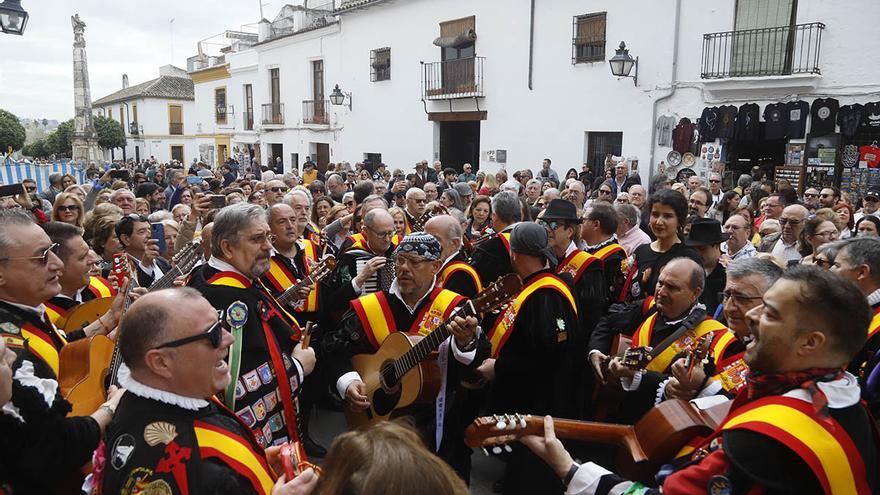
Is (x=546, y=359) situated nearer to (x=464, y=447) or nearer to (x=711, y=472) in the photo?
(x=464, y=447)

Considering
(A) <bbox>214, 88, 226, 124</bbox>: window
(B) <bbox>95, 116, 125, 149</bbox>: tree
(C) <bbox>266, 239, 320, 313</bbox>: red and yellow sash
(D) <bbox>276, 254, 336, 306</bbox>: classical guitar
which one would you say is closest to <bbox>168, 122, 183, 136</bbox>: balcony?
(B) <bbox>95, 116, 125, 149</bbox>: tree

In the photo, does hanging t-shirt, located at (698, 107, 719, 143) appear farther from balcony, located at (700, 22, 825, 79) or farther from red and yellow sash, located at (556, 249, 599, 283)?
red and yellow sash, located at (556, 249, 599, 283)

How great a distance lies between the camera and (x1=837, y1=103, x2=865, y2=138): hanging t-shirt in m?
11.0

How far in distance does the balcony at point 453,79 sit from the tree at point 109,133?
31.9m

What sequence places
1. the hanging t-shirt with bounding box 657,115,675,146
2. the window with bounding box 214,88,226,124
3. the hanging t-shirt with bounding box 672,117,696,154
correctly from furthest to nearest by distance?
the window with bounding box 214,88,226,124, the hanging t-shirt with bounding box 657,115,675,146, the hanging t-shirt with bounding box 672,117,696,154

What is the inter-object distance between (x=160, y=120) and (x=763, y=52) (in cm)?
4160

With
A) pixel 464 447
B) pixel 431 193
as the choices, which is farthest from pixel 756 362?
pixel 431 193

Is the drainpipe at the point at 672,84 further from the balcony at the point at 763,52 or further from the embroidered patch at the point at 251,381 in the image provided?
the embroidered patch at the point at 251,381

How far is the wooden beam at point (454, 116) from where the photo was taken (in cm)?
1825

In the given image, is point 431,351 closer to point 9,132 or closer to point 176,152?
point 9,132

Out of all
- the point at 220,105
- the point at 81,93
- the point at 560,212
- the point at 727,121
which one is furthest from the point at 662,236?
the point at 220,105

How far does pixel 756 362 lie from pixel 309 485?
154cm

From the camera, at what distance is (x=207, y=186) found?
11.9m

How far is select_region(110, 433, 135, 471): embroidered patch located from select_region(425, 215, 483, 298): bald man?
293 cm
